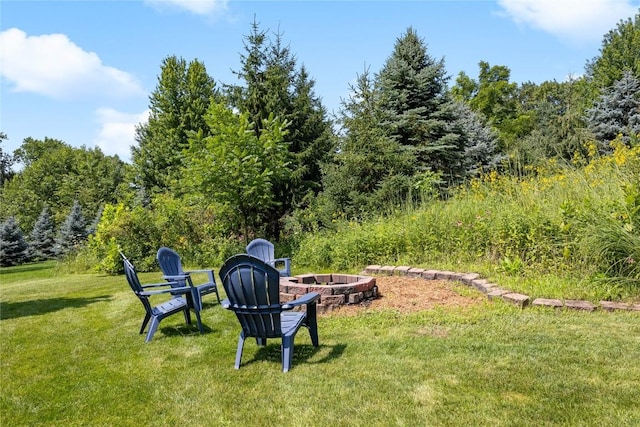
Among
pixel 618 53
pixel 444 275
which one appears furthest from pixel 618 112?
pixel 444 275

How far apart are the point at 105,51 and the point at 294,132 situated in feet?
22.1

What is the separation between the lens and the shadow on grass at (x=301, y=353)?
3475mm

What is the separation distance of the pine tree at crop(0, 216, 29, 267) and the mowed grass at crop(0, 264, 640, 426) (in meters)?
17.4

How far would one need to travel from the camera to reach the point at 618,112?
17.5 meters

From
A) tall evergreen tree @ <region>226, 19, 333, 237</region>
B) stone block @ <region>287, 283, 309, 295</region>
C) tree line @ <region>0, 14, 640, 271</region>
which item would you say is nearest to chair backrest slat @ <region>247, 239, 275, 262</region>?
stone block @ <region>287, 283, 309, 295</region>

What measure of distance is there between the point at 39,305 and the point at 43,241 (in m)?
18.4

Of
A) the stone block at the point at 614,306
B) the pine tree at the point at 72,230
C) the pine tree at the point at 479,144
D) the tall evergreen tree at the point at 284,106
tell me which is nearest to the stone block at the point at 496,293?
the stone block at the point at 614,306

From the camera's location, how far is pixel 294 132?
12.7 m

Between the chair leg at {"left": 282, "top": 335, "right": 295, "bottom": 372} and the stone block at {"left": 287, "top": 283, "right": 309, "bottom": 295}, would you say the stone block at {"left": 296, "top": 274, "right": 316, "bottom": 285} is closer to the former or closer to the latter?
the stone block at {"left": 287, "top": 283, "right": 309, "bottom": 295}

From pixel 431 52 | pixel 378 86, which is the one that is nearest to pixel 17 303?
pixel 378 86

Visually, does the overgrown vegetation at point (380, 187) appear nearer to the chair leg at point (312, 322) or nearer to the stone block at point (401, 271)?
the stone block at point (401, 271)

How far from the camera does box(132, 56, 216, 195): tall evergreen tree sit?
20.7 metres

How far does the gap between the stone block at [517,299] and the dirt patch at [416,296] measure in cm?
30

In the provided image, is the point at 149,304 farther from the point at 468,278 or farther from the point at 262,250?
the point at 468,278
